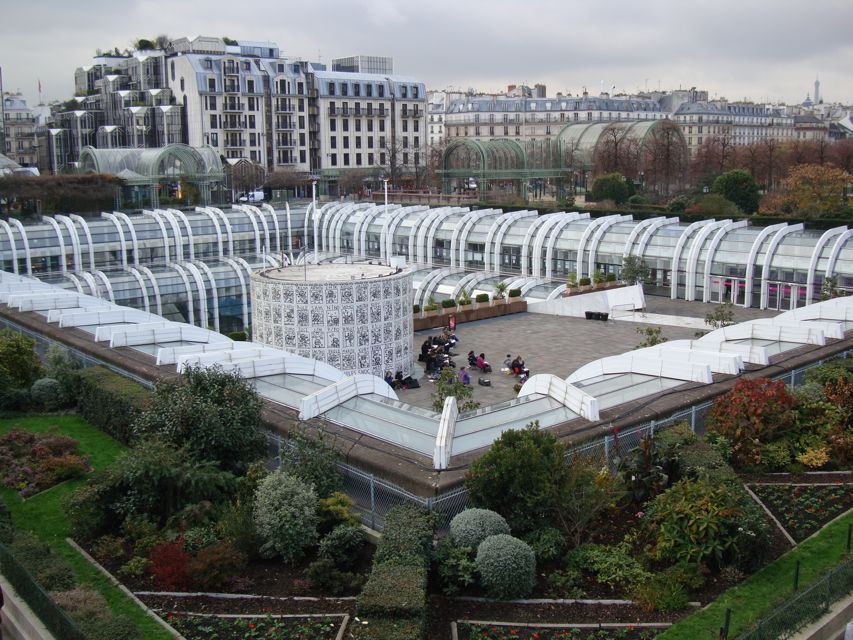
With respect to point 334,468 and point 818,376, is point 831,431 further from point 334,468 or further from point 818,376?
point 334,468

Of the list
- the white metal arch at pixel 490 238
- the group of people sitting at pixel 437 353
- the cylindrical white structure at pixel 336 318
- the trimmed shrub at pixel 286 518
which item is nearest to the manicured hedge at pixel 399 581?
the trimmed shrub at pixel 286 518

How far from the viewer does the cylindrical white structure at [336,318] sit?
91.7ft

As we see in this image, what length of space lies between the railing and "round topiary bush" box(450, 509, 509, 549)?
18.3ft

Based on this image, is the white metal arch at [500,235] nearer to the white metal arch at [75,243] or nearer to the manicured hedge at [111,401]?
the white metal arch at [75,243]

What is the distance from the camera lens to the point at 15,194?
56062 millimetres

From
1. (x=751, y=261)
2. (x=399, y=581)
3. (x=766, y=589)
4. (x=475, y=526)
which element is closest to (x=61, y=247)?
(x=751, y=261)

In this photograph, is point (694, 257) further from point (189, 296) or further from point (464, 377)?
point (189, 296)

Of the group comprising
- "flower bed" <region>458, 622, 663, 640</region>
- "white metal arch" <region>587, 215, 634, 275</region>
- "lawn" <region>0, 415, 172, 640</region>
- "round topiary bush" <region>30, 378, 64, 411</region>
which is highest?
"white metal arch" <region>587, 215, 634, 275</region>

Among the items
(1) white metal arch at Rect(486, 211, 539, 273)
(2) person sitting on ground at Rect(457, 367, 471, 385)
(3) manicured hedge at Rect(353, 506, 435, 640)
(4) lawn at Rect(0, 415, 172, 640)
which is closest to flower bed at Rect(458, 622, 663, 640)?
(3) manicured hedge at Rect(353, 506, 435, 640)

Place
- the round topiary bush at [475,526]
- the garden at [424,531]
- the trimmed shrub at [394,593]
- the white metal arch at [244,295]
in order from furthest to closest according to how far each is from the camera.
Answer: the white metal arch at [244,295] → the round topiary bush at [475,526] → the garden at [424,531] → the trimmed shrub at [394,593]

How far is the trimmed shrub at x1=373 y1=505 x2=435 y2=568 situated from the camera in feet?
41.6

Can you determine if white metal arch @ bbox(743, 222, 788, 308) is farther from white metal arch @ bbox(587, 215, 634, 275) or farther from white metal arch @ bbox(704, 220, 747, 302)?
white metal arch @ bbox(587, 215, 634, 275)

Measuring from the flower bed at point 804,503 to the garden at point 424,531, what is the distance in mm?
43

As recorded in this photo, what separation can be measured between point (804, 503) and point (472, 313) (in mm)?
23662
